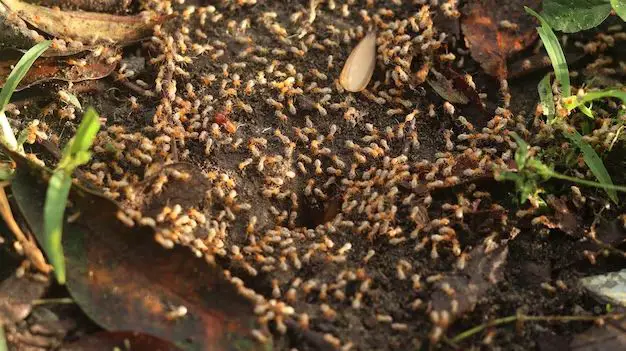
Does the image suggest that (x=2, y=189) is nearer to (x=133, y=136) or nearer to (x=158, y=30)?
(x=133, y=136)

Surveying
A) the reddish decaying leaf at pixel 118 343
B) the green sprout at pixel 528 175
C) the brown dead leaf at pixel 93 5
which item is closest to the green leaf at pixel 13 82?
the brown dead leaf at pixel 93 5

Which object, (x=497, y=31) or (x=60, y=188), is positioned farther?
(x=497, y=31)

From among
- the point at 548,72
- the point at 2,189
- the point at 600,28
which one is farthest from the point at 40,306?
the point at 600,28

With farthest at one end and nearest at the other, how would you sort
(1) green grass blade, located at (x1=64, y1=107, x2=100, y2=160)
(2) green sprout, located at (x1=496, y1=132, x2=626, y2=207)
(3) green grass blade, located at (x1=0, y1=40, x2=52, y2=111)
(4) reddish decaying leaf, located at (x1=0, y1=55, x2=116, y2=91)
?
(4) reddish decaying leaf, located at (x1=0, y1=55, x2=116, y2=91)
(3) green grass blade, located at (x1=0, y1=40, x2=52, y2=111)
(2) green sprout, located at (x1=496, y1=132, x2=626, y2=207)
(1) green grass blade, located at (x1=64, y1=107, x2=100, y2=160)

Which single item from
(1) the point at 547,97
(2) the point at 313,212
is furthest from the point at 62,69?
(1) the point at 547,97

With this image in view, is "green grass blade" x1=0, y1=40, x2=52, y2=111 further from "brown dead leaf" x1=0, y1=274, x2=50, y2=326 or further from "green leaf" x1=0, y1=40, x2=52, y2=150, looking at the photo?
"brown dead leaf" x1=0, y1=274, x2=50, y2=326

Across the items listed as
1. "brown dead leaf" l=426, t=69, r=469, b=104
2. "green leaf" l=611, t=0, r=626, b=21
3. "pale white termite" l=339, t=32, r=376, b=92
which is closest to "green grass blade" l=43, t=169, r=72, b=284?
"pale white termite" l=339, t=32, r=376, b=92

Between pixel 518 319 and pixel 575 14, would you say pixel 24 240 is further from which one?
pixel 575 14
